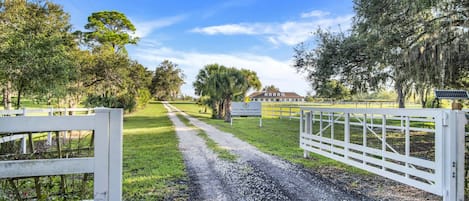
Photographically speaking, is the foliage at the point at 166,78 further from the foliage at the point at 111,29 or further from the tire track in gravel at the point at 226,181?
the tire track in gravel at the point at 226,181

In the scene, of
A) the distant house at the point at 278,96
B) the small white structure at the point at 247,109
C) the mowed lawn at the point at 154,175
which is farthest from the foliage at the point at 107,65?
the distant house at the point at 278,96

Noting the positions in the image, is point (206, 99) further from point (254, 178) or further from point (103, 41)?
point (254, 178)

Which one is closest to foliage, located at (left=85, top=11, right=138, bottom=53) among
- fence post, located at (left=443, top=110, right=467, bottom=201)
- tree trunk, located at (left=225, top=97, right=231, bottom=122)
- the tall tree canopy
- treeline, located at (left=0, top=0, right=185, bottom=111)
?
treeline, located at (left=0, top=0, right=185, bottom=111)

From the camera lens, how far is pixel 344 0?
379 inches

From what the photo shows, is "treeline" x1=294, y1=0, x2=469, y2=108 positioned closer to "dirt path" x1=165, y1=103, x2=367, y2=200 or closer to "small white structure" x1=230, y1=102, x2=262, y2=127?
"dirt path" x1=165, y1=103, x2=367, y2=200

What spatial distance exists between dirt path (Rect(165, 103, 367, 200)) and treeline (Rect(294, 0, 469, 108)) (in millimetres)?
4570

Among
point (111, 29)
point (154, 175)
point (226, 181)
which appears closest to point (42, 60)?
point (154, 175)

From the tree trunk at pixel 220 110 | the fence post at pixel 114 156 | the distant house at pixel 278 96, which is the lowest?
the tree trunk at pixel 220 110

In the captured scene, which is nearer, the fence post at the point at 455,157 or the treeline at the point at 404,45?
the fence post at the point at 455,157

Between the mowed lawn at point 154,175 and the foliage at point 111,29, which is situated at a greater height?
the foliage at point 111,29

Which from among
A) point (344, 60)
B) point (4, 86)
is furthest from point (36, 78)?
point (344, 60)

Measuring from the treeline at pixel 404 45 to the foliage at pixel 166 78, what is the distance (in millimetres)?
35133

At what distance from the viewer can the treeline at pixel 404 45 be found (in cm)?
649

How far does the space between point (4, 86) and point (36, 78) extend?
1095 mm
